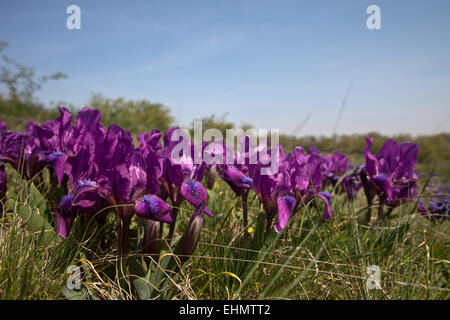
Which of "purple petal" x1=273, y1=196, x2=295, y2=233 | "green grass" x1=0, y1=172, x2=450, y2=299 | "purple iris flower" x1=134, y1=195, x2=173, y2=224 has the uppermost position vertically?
"purple iris flower" x1=134, y1=195, x2=173, y2=224

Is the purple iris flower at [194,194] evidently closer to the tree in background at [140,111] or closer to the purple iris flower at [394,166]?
the purple iris flower at [394,166]

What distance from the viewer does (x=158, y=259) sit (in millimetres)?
1715

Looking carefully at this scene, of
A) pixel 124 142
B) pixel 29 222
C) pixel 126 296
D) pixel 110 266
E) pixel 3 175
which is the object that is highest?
pixel 124 142

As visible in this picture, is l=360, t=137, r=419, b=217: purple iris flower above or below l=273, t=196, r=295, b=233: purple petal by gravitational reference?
above

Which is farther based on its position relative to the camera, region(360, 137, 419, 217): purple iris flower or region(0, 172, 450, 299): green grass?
region(360, 137, 419, 217): purple iris flower

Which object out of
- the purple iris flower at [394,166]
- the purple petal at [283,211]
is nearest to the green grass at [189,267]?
the purple petal at [283,211]

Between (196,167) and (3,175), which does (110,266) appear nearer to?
(196,167)

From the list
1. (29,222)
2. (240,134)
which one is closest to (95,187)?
(29,222)

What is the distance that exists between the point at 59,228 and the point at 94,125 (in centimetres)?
59

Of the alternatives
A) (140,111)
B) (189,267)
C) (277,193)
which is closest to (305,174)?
(277,193)

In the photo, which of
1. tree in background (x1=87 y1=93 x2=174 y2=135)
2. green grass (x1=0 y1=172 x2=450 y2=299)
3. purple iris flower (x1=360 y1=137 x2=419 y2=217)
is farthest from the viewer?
tree in background (x1=87 y1=93 x2=174 y2=135)

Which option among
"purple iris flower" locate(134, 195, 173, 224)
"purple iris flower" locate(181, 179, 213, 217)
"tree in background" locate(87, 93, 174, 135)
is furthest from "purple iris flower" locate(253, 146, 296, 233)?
"tree in background" locate(87, 93, 174, 135)

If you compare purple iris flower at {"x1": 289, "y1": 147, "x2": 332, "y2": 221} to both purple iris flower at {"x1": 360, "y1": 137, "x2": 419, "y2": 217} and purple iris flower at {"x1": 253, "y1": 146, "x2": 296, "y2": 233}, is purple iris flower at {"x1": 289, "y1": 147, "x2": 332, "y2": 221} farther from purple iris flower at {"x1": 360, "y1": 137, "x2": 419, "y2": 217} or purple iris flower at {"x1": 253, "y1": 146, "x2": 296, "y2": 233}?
purple iris flower at {"x1": 360, "y1": 137, "x2": 419, "y2": 217}

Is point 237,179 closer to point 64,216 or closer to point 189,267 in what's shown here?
point 189,267
